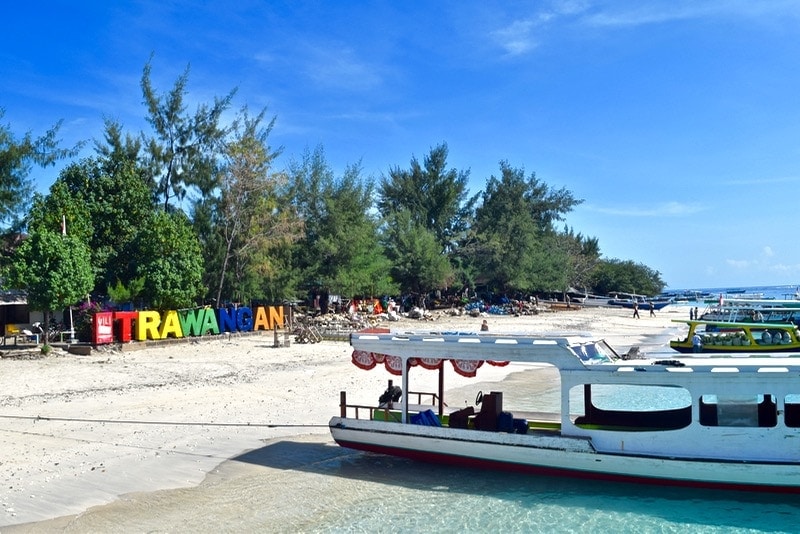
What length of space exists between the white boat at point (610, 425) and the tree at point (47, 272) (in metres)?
19.1

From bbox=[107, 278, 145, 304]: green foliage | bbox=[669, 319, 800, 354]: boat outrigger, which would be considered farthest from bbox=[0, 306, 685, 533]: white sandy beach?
bbox=[669, 319, 800, 354]: boat outrigger

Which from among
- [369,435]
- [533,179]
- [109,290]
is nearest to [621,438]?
[369,435]

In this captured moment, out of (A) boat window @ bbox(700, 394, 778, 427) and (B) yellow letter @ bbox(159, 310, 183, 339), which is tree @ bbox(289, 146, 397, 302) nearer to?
(B) yellow letter @ bbox(159, 310, 183, 339)

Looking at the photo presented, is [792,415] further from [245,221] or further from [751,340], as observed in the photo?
[245,221]

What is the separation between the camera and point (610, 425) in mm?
12836

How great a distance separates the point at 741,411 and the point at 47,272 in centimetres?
2663

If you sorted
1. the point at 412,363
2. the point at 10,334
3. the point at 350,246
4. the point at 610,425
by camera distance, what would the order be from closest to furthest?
the point at 610,425 → the point at 412,363 → the point at 10,334 → the point at 350,246

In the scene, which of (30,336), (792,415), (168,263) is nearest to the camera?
(792,415)

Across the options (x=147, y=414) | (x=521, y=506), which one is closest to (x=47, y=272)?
(x=147, y=414)

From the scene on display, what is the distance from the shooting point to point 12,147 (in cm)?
3341

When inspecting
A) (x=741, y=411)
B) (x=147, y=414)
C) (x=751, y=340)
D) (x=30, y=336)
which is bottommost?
(x=147, y=414)

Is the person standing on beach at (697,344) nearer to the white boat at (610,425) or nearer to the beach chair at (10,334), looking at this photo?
the white boat at (610,425)

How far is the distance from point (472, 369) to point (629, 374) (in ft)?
10.0

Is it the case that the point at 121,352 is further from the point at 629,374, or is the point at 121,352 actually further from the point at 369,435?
the point at 629,374
